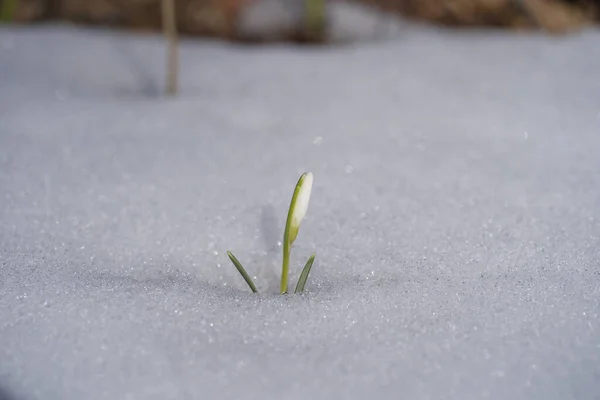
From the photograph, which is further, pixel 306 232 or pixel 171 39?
pixel 171 39

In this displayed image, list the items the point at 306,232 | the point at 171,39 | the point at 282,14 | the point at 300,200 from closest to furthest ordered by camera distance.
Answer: the point at 300,200
the point at 306,232
the point at 171,39
the point at 282,14

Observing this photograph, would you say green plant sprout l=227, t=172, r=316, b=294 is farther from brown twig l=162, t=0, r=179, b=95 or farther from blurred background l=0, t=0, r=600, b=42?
blurred background l=0, t=0, r=600, b=42

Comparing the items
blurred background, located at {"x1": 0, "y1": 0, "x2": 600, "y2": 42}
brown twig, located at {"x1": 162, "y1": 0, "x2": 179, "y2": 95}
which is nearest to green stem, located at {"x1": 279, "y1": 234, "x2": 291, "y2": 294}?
brown twig, located at {"x1": 162, "y1": 0, "x2": 179, "y2": 95}

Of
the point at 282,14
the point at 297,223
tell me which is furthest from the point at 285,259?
the point at 282,14

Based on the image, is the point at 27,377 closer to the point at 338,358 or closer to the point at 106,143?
the point at 338,358

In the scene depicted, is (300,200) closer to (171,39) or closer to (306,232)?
(306,232)

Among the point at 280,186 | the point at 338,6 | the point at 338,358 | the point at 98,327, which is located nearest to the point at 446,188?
the point at 280,186
